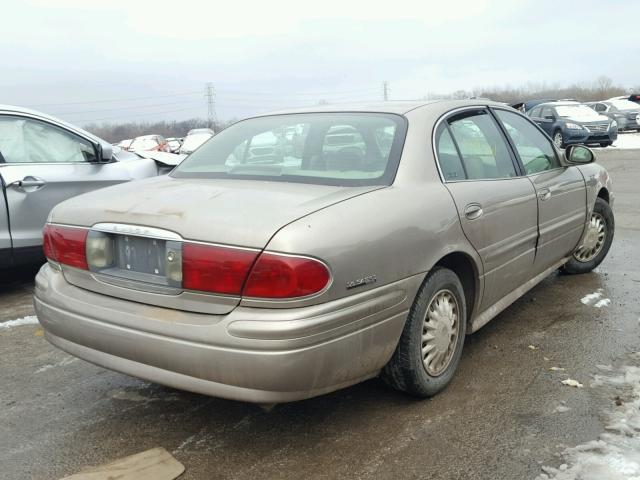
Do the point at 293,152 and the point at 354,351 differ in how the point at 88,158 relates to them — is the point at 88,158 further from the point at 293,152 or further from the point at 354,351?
the point at 354,351

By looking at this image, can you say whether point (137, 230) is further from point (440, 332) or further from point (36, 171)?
point (36, 171)

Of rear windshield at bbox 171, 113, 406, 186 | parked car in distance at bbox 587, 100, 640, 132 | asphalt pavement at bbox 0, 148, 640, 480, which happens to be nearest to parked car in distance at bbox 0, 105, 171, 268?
asphalt pavement at bbox 0, 148, 640, 480

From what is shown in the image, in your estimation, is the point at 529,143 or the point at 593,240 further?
the point at 593,240

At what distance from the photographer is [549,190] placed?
13.5 ft

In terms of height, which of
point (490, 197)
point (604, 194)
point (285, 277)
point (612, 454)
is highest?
point (490, 197)

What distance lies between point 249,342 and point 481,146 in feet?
6.99

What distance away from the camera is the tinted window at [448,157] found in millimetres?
3223

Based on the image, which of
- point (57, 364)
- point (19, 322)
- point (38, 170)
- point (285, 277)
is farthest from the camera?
point (38, 170)

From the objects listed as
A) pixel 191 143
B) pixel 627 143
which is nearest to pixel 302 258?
pixel 191 143

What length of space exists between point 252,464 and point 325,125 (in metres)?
1.86

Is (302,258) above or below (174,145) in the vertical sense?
below

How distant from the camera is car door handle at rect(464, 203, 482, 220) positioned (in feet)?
10.4

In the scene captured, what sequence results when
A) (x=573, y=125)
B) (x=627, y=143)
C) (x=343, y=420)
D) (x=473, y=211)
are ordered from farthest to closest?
(x=627, y=143), (x=573, y=125), (x=473, y=211), (x=343, y=420)

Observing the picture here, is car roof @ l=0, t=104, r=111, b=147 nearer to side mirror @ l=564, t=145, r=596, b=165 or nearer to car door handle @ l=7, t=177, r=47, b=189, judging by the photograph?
car door handle @ l=7, t=177, r=47, b=189
